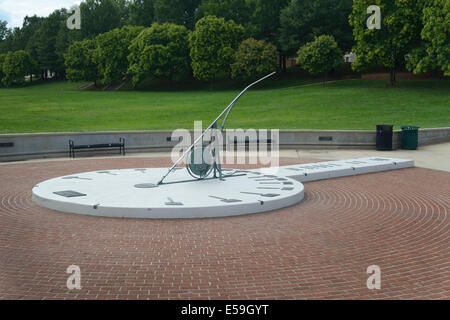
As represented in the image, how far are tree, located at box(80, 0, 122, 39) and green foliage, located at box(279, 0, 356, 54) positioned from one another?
41.6 metres

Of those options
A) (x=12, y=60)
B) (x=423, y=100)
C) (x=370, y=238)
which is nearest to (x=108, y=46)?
(x=12, y=60)

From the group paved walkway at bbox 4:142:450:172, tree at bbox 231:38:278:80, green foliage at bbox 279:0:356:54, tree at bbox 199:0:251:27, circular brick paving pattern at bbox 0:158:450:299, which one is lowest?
paved walkway at bbox 4:142:450:172

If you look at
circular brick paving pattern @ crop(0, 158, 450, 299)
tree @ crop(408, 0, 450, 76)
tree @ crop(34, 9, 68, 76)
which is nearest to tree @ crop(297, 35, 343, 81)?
tree @ crop(408, 0, 450, 76)

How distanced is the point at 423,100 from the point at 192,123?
21068mm

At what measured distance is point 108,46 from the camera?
65.1 meters

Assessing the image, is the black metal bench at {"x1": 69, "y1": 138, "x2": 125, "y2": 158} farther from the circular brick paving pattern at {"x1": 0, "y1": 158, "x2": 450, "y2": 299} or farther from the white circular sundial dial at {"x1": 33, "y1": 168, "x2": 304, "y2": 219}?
the circular brick paving pattern at {"x1": 0, "y1": 158, "x2": 450, "y2": 299}

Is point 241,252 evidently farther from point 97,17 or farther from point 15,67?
point 97,17

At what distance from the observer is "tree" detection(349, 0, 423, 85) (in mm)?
42344

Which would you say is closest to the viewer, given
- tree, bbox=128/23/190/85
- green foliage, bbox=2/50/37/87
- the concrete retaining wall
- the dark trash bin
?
the concrete retaining wall

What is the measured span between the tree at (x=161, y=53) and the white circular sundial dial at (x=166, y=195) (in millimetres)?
48228

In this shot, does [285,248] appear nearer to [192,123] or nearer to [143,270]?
[143,270]

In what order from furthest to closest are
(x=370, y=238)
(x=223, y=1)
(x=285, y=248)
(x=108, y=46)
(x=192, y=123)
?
(x=223, y=1) → (x=108, y=46) → (x=192, y=123) → (x=370, y=238) → (x=285, y=248)

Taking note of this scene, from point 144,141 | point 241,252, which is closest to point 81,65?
point 144,141

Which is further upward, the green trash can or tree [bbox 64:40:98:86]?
tree [bbox 64:40:98:86]
